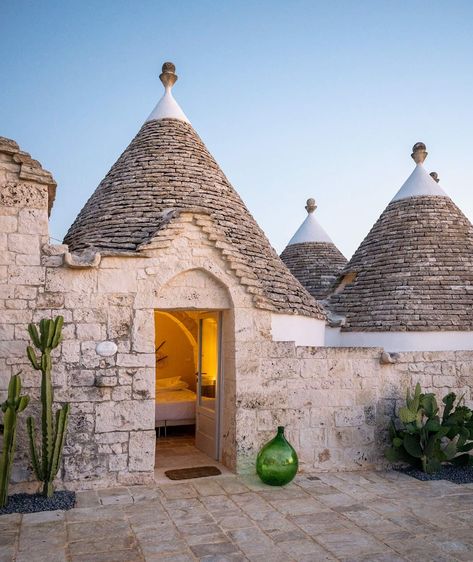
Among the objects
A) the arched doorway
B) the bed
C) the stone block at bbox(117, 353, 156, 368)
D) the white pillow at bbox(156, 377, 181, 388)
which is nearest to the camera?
the stone block at bbox(117, 353, 156, 368)

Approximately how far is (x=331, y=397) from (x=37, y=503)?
3685 millimetres

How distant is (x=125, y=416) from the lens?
19.4 ft

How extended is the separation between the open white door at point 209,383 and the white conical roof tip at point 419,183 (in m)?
6.58

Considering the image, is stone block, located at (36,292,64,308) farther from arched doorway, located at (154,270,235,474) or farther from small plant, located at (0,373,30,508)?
arched doorway, located at (154,270,235,474)

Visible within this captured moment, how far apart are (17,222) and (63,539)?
3.42 m

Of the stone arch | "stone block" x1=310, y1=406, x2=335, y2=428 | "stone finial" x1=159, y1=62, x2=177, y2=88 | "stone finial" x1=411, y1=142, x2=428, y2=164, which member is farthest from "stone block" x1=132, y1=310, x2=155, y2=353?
"stone finial" x1=411, y1=142, x2=428, y2=164

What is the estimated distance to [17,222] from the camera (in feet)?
19.2

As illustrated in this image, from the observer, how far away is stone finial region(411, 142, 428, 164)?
472 inches

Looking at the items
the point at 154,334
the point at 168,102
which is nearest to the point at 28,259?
the point at 154,334

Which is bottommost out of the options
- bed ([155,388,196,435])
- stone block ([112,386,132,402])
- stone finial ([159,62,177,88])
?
bed ([155,388,196,435])

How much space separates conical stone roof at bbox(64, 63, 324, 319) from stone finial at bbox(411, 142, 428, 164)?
5.38 metres

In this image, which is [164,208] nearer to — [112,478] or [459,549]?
[112,478]

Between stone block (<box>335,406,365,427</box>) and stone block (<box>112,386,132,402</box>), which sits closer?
stone block (<box>112,386,132,402</box>)

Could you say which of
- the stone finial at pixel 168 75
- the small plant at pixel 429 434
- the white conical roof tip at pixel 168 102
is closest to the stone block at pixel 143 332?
the small plant at pixel 429 434
